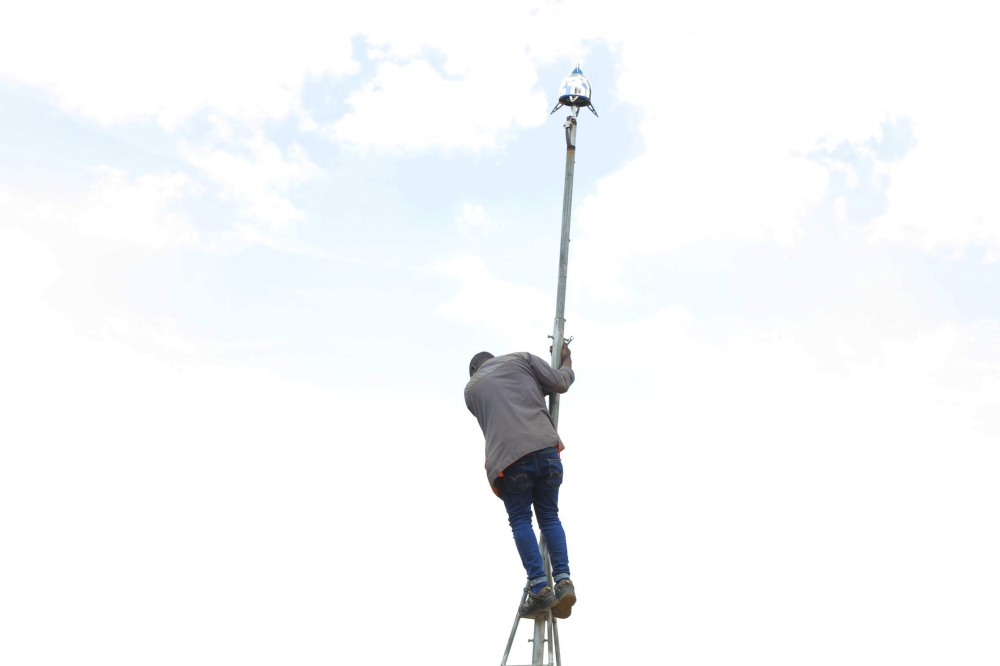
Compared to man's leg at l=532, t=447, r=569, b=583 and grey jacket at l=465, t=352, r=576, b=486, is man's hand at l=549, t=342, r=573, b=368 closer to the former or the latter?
grey jacket at l=465, t=352, r=576, b=486

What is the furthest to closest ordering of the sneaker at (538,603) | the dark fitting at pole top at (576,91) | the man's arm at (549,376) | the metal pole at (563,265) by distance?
the dark fitting at pole top at (576,91) → the metal pole at (563,265) → the man's arm at (549,376) → the sneaker at (538,603)

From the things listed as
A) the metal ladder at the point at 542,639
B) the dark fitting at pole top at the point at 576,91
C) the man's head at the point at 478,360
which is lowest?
the metal ladder at the point at 542,639

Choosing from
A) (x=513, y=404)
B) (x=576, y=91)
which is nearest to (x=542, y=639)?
(x=513, y=404)

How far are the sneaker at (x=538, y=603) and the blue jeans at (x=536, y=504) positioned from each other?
0.34ft

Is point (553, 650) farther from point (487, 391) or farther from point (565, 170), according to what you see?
point (565, 170)

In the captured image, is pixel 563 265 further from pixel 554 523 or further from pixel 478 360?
pixel 554 523

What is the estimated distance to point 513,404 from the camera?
916cm

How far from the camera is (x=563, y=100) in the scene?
1031cm

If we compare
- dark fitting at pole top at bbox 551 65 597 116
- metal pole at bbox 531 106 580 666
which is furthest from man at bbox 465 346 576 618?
dark fitting at pole top at bbox 551 65 597 116

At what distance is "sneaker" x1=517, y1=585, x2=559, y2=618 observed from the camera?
8.86 metres

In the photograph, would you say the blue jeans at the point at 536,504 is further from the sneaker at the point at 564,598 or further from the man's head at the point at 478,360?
the man's head at the point at 478,360

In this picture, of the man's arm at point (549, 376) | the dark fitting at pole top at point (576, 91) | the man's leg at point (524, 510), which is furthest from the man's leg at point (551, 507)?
the dark fitting at pole top at point (576, 91)

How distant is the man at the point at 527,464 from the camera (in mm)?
8945

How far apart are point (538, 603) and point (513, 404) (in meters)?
1.81
